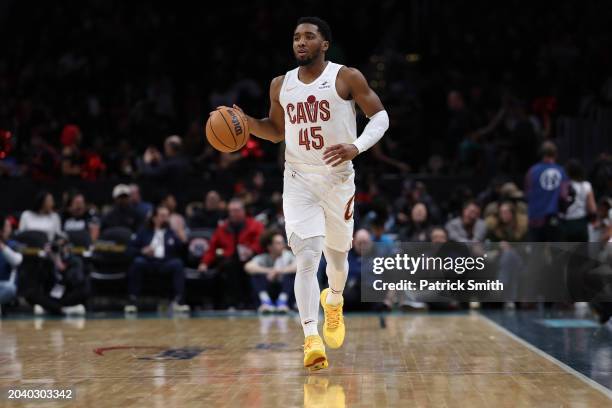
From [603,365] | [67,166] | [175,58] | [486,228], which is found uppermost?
[175,58]

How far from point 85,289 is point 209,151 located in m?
4.25

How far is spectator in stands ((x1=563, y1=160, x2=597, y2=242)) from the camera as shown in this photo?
13.3 meters

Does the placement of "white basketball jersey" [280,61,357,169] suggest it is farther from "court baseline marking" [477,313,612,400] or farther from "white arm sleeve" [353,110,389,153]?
"court baseline marking" [477,313,612,400]

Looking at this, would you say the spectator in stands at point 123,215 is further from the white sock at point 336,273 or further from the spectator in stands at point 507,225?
the white sock at point 336,273

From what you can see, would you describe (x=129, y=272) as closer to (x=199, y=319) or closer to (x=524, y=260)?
(x=199, y=319)

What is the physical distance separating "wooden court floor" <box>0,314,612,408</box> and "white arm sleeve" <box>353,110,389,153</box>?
1535 mm

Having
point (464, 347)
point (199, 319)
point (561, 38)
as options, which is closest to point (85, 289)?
point (199, 319)

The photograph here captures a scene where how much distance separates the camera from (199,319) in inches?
476

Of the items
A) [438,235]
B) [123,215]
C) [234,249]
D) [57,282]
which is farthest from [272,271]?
[57,282]

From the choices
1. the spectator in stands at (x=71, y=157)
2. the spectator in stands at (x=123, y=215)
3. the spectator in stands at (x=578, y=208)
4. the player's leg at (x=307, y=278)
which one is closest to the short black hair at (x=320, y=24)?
the player's leg at (x=307, y=278)

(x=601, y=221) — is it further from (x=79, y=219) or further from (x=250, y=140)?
(x=79, y=219)

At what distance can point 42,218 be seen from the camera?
13.7 metres

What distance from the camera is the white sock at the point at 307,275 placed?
7254 millimetres

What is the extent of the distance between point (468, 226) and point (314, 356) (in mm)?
7408
